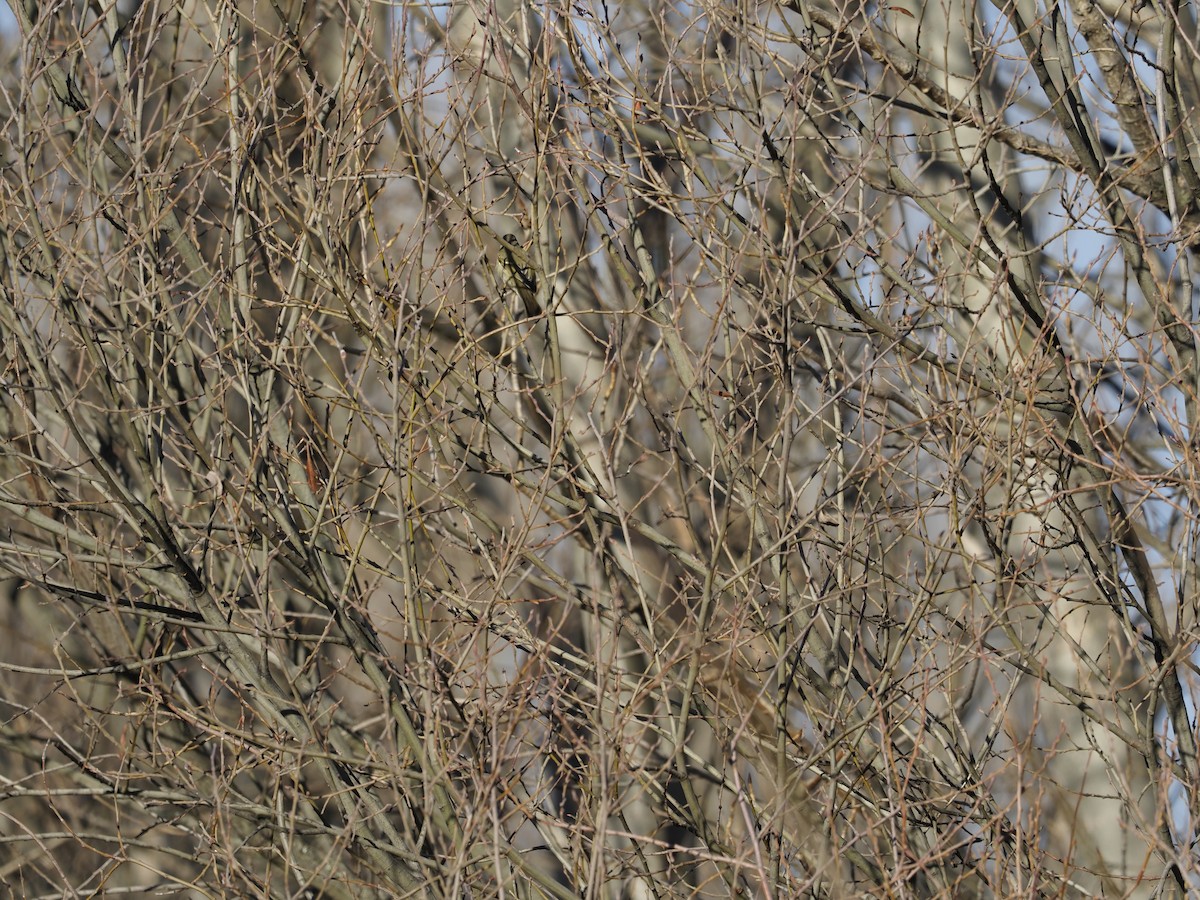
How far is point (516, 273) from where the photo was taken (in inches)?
162

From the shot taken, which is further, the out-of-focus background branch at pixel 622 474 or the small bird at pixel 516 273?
the small bird at pixel 516 273

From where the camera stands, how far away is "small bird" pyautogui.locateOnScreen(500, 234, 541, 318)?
4055 mm

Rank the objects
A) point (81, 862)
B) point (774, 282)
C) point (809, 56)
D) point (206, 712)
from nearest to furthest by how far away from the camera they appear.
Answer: point (774, 282) < point (809, 56) < point (206, 712) < point (81, 862)

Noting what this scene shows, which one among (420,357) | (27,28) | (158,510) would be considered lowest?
(158,510)

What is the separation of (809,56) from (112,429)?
12.6ft

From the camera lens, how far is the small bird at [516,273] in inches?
160

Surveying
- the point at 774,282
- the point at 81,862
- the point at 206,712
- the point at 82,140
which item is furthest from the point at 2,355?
the point at 81,862

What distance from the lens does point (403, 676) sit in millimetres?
3424

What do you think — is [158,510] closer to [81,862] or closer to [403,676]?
[403,676]

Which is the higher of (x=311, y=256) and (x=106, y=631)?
(x=311, y=256)

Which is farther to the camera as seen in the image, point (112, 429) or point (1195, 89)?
point (112, 429)

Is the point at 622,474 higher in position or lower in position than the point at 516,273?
lower

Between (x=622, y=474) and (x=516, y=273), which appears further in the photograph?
(x=516, y=273)

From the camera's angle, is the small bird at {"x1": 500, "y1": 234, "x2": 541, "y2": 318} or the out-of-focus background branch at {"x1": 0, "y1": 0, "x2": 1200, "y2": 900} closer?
the out-of-focus background branch at {"x1": 0, "y1": 0, "x2": 1200, "y2": 900}
